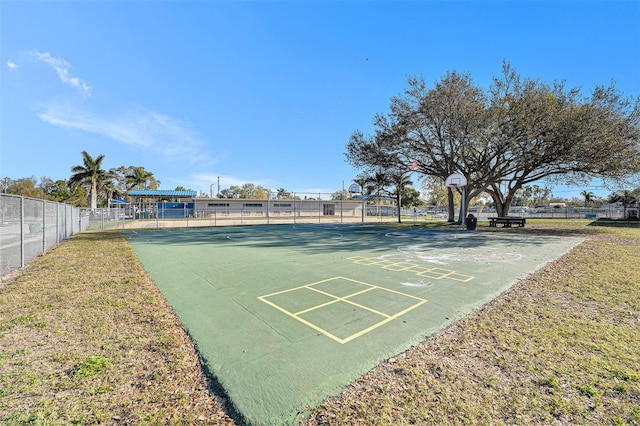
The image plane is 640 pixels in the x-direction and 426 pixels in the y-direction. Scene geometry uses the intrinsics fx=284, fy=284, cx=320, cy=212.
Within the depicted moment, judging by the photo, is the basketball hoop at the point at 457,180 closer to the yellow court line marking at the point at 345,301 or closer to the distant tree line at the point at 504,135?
the distant tree line at the point at 504,135

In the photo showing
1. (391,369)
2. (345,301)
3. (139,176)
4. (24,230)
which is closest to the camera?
(391,369)

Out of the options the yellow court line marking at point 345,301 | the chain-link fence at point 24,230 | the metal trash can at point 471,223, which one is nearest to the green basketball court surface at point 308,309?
the yellow court line marking at point 345,301

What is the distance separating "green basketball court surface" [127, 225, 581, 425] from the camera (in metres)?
2.45

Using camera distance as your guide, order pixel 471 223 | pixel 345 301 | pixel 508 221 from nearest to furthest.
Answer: pixel 345 301, pixel 471 223, pixel 508 221

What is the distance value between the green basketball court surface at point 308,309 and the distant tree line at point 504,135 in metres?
12.5

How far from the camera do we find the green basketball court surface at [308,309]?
2.45 meters

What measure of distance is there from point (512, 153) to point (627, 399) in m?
20.8

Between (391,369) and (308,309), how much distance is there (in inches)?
69.2

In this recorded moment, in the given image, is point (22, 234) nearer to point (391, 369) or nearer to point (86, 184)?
point (391, 369)

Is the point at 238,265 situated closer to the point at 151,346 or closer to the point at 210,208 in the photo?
the point at 151,346

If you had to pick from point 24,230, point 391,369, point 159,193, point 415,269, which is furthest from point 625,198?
point 159,193

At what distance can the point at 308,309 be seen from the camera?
13.6 feet


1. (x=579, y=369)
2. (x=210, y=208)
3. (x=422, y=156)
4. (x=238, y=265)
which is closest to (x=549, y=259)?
(x=579, y=369)

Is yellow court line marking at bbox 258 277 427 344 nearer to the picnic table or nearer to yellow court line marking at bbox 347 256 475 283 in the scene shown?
yellow court line marking at bbox 347 256 475 283
